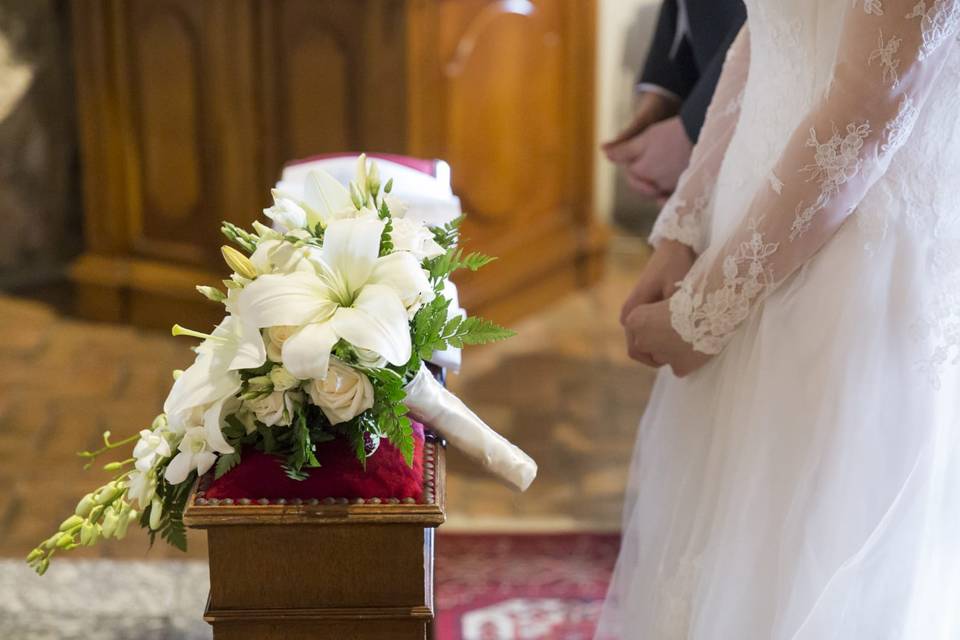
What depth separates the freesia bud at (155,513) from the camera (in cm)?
135

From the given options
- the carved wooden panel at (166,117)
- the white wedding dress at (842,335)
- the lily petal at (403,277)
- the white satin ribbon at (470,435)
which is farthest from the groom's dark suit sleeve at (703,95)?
→ the carved wooden panel at (166,117)

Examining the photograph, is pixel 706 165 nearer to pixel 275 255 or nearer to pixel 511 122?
pixel 275 255

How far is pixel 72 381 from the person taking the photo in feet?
13.4

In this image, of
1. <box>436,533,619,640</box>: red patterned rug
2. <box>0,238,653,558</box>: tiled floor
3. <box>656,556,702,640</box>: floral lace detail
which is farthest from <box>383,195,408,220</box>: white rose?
<box>0,238,653,558</box>: tiled floor

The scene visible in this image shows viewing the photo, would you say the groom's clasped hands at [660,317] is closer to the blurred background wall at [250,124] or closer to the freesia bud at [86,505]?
the freesia bud at [86,505]

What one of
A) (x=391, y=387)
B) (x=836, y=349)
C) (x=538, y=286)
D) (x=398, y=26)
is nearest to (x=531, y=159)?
(x=538, y=286)

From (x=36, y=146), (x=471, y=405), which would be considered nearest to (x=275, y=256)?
(x=471, y=405)

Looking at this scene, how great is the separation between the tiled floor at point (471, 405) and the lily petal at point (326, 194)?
192 centimetres

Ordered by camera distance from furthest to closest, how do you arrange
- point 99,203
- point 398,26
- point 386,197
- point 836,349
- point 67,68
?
point 67,68 → point 99,203 → point 398,26 → point 836,349 → point 386,197

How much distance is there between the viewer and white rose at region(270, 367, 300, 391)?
48.8 inches

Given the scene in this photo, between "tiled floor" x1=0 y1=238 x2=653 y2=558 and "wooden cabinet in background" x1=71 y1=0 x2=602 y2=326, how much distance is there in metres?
0.19

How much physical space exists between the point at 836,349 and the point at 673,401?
0.40 meters

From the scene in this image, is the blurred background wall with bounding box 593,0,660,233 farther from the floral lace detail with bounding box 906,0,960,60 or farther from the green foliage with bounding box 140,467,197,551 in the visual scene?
the green foliage with bounding box 140,467,197,551

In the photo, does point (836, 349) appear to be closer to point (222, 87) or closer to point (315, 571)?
point (315, 571)
